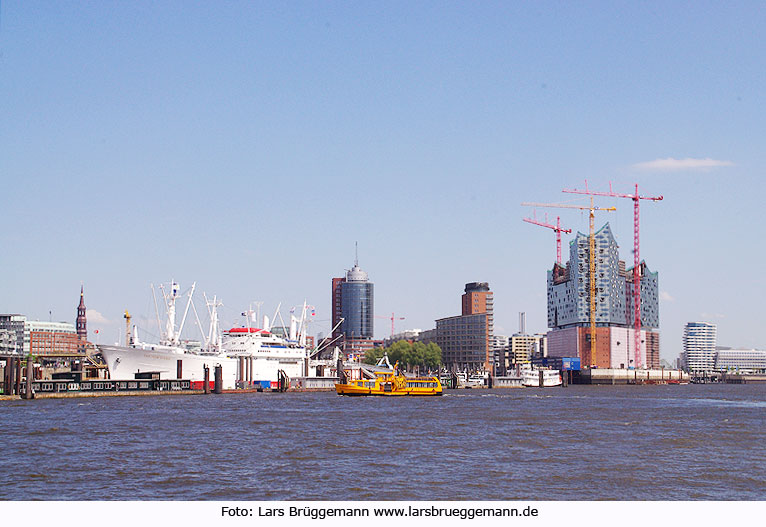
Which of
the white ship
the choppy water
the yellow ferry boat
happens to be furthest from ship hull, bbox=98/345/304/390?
the choppy water

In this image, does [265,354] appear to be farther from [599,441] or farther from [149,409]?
[599,441]

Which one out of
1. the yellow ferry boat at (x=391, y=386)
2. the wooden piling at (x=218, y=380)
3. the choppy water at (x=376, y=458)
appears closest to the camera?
the choppy water at (x=376, y=458)

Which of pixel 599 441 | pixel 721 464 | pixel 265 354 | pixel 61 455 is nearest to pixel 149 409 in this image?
pixel 61 455

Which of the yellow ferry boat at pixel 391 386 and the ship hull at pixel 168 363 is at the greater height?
the ship hull at pixel 168 363

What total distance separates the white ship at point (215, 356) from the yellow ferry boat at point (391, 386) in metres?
27.1

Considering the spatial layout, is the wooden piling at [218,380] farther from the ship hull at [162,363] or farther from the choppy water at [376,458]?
the choppy water at [376,458]

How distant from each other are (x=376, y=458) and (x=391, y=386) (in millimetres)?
73384

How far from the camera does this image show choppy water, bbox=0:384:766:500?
3316 cm

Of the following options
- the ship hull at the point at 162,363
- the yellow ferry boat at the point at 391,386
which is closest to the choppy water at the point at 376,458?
the yellow ferry boat at the point at 391,386

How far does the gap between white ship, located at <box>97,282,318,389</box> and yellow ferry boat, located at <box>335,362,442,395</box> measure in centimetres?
2707

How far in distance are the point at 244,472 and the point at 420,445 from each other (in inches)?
562

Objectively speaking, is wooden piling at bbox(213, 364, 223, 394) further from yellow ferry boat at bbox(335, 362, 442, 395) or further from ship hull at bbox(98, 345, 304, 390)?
yellow ferry boat at bbox(335, 362, 442, 395)

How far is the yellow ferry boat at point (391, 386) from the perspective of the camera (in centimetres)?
11569

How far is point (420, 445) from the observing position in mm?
49250
